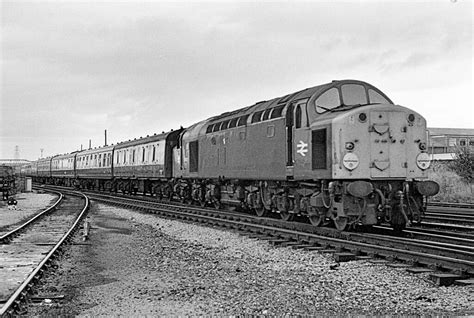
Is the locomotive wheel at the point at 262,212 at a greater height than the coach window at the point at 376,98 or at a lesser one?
lesser

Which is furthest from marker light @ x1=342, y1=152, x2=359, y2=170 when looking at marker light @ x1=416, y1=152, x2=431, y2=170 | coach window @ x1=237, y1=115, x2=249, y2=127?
coach window @ x1=237, y1=115, x2=249, y2=127

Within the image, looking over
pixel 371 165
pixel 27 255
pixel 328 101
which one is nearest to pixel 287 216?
pixel 328 101

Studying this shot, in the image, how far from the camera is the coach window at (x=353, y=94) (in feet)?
46.4

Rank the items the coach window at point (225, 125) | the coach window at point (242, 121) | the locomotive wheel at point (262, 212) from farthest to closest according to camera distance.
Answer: the coach window at point (225, 125) < the coach window at point (242, 121) < the locomotive wheel at point (262, 212)

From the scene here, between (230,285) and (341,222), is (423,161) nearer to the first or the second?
(341,222)

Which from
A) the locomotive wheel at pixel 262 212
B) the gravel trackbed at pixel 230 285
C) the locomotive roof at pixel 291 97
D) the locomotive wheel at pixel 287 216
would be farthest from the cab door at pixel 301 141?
the locomotive wheel at pixel 262 212

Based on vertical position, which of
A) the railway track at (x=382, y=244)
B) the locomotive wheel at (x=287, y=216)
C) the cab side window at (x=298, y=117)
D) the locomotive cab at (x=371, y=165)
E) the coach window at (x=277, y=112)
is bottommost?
the railway track at (x=382, y=244)

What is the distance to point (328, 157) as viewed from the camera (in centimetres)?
1300

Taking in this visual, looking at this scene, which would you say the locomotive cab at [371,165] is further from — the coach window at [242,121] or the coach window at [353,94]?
the coach window at [242,121]

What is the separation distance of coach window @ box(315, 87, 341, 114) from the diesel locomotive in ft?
0.08

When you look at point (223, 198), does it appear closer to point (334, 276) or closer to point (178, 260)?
point (178, 260)

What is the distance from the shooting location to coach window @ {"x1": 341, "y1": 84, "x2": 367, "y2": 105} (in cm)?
1415

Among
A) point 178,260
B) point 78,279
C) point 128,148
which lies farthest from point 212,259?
point 128,148

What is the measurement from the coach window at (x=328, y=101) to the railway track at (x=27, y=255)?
7140mm
